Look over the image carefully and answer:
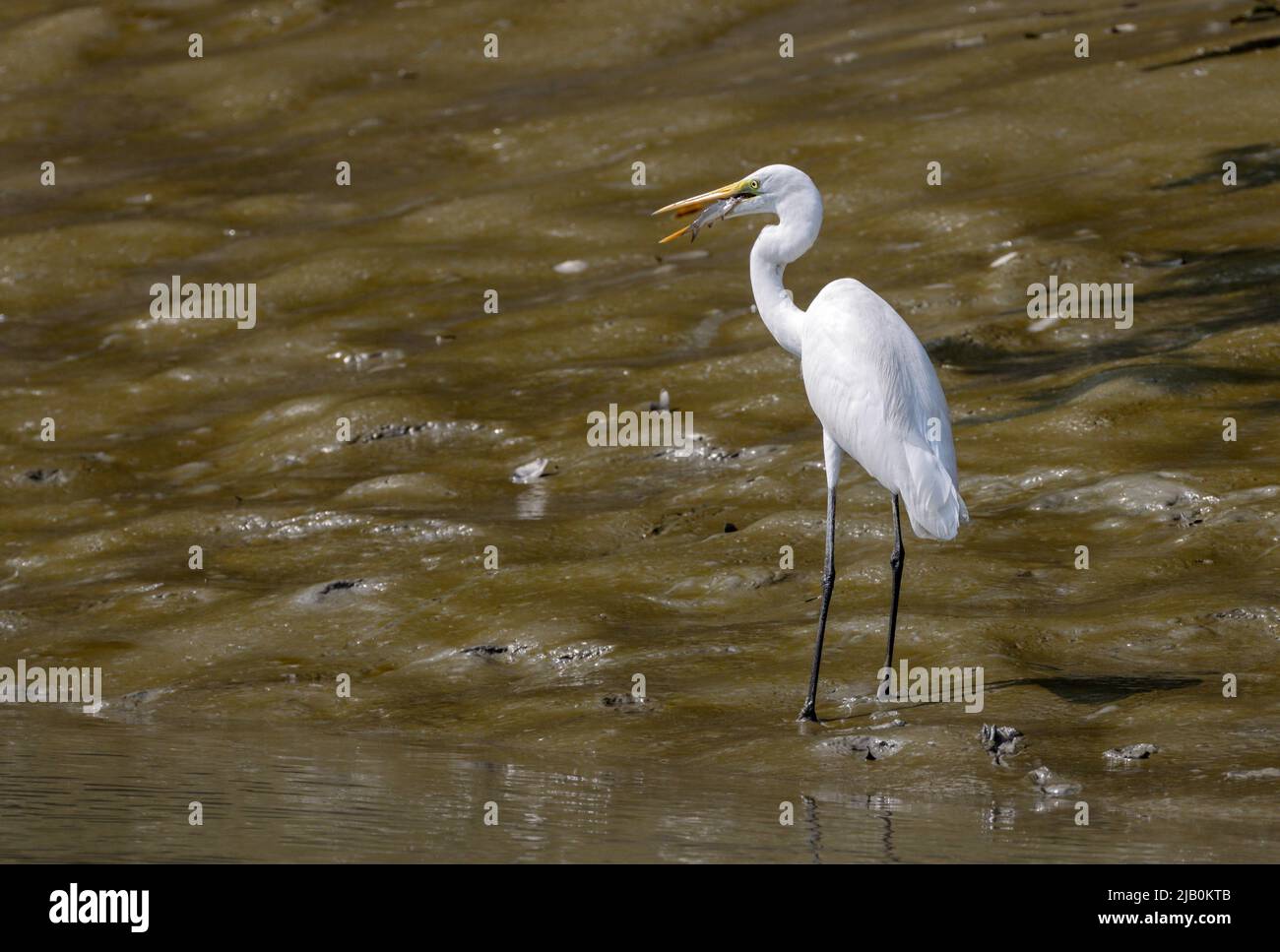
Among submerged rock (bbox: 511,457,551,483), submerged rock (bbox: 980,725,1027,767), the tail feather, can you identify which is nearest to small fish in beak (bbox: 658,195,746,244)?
the tail feather

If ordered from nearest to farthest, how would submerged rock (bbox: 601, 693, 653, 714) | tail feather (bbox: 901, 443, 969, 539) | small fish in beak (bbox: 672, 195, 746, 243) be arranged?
tail feather (bbox: 901, 443, 969, 539), submerged rock (bbox: 601, 693, 653, 714), small fish in beak (bbox: 672, 195, 746, 243)

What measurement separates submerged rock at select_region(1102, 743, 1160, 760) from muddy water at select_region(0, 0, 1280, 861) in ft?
0.25

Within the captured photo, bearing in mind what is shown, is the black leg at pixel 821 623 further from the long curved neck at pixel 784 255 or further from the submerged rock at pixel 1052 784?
the submerged rock at pixel 1052 784

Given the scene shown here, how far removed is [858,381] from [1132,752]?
371 centimetres

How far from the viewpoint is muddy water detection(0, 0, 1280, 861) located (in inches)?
480

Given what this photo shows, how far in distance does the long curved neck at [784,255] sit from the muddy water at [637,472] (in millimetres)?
2624

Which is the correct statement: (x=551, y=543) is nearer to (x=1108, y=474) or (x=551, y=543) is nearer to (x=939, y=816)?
(x=1108, y=474)

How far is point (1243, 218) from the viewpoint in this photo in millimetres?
29547

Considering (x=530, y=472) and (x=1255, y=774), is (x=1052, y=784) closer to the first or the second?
(x=1255, y=774)

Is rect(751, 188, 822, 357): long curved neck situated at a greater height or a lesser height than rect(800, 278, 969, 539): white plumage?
greater

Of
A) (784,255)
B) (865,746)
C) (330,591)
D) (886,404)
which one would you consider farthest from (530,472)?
(865,746)

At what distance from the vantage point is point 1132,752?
1260cm

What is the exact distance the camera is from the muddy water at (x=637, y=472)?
12.2 meters

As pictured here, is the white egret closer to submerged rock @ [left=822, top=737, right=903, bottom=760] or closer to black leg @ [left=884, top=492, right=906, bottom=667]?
black leg @ [left=884, top=492, right=906, bottom=667]
